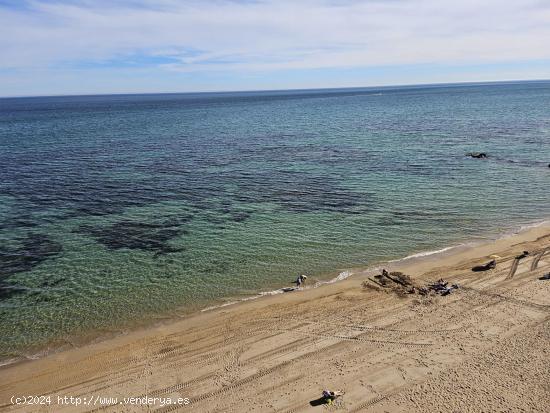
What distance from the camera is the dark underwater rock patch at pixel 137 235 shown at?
28.6 metres

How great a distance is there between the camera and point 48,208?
121 feet

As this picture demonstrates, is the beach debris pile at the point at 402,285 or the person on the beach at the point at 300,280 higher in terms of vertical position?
the beach debris pile at the point at 402,285

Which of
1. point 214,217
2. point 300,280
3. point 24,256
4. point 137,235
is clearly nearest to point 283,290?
point 300,280

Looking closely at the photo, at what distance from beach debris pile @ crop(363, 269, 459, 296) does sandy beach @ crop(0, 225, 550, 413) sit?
13.1 inches

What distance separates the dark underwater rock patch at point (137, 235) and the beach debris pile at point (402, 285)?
12822 millimetres

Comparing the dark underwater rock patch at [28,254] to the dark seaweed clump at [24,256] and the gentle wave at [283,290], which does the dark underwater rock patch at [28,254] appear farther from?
the gentle wave at [283,290]

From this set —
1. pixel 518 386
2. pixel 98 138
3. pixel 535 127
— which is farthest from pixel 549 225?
pixel 98 138

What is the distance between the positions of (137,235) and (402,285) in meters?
18.4

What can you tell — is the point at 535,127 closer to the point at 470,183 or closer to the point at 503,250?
the point at 470,183

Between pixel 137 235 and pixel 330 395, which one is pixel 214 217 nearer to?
pixel 137 235

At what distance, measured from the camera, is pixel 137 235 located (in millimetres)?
30453

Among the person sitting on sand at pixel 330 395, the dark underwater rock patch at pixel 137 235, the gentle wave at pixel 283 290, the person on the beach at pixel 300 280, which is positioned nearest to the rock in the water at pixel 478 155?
the gentle wave at pixel 283 290

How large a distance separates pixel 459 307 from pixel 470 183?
83.5ft

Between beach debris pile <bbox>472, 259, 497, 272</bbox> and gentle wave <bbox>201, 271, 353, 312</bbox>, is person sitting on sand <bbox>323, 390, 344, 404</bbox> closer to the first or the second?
gentle wave <bbox>201, 271, 353, 312</bbox>
